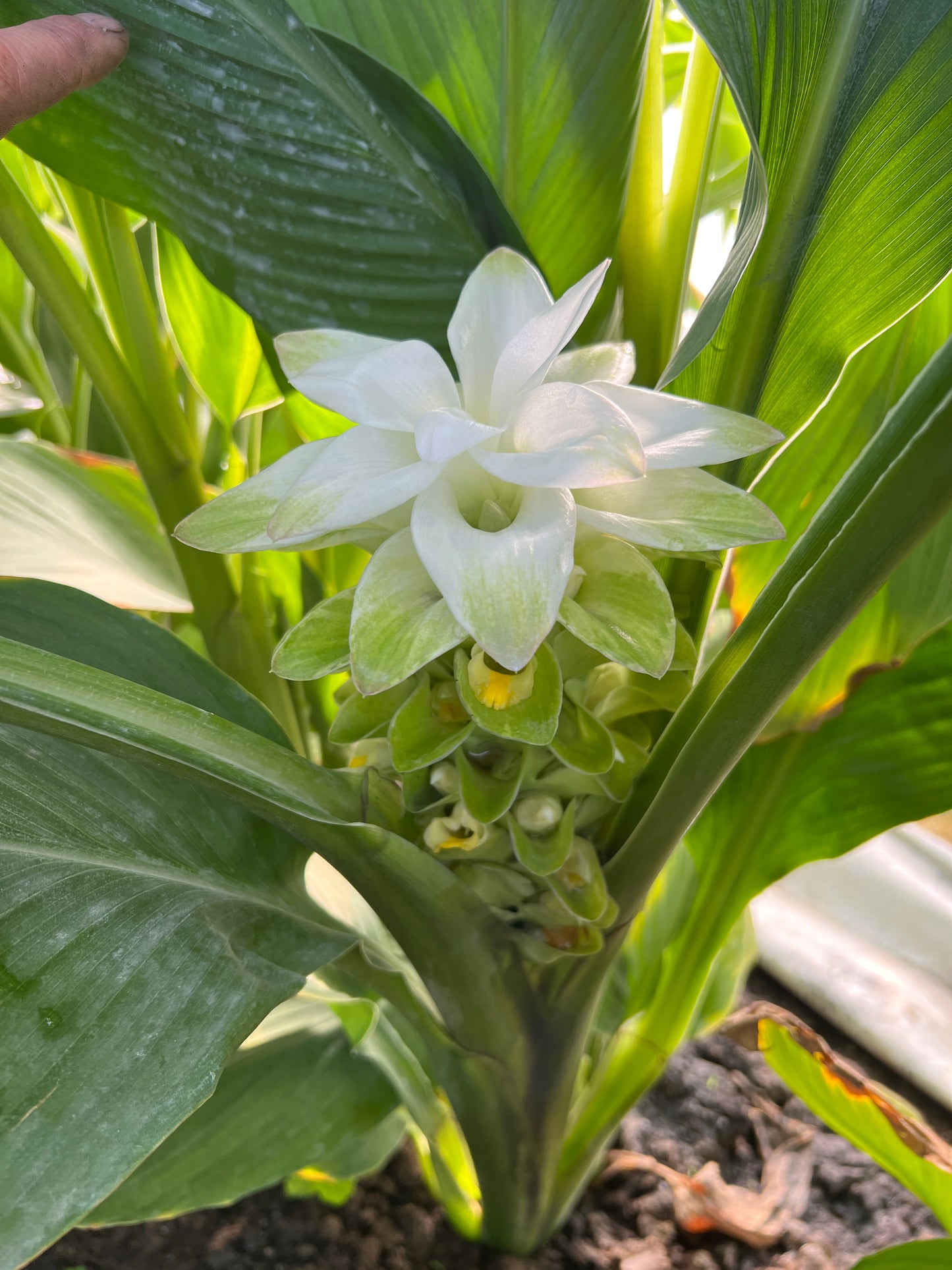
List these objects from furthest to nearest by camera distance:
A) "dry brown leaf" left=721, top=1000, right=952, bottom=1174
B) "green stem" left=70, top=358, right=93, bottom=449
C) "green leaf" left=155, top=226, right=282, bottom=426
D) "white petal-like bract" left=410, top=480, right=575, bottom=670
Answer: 1. "green stem" left=70, top=358, right=93, bottom=449
2. "green leaf" left=155, top=226, right=282, bottom=426
3. "dry brown leaf" left=721, top=1000, right=952, bottom=1174
4. "white petal-like bract" left=410, top=480, right=575, bottom=670

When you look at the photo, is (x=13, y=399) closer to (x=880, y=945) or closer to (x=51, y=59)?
(x=51, y=59)

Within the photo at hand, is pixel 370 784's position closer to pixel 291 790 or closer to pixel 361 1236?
pixel 291 790

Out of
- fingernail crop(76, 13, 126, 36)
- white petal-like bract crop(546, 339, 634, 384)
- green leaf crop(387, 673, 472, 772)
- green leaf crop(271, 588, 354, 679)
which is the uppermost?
fingernail crop(76, 13, 126, 36)

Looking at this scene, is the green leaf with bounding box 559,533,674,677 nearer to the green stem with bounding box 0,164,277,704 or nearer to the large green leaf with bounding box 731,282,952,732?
the large green leaf with bounding box 731,282,952,732

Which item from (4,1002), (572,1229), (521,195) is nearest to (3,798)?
(4,1002)

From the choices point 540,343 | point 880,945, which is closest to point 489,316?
point 540,343

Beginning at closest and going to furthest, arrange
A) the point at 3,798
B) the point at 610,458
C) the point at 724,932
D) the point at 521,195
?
the point at 610,458 < the point at 3,798 < the point at 521,195 < the point at 724,932

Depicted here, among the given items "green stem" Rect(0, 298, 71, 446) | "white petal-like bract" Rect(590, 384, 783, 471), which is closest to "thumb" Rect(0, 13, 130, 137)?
"white petal-like bract" Rect(590, 384, 783, 471)

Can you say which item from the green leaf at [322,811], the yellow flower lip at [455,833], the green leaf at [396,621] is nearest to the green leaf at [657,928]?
the green leaf at [322,811]
